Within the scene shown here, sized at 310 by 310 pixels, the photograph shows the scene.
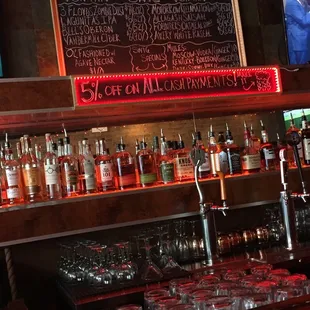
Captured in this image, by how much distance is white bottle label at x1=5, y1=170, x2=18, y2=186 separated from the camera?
2684 mm

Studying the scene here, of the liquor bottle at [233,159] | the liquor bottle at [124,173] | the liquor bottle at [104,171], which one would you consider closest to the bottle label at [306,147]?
the liquor bottle at [233,159]

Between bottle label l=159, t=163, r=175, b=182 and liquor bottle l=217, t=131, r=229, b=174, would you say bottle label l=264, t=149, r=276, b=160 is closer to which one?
liquor bottle l=217, t=131, r=229, b=174

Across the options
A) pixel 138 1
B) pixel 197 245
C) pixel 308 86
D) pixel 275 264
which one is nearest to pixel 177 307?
pixel 275 264

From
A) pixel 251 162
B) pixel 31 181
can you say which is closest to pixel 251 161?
pixel 251 162

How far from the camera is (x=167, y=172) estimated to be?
299 centimetres

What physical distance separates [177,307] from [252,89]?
67.8 inches

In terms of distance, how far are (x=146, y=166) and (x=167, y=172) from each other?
5.3 inches

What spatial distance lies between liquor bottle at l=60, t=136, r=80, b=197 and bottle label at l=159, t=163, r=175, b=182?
20.3 inches

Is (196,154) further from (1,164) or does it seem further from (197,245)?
(1,164)

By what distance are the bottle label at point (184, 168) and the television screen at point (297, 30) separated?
1233 mm

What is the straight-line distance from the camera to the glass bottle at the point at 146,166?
2958 millimetres

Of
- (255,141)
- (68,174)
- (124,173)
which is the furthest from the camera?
(255,141)

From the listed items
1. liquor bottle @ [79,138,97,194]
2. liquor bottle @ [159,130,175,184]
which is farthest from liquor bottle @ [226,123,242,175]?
liquor bottle @ [79,138,97,194]

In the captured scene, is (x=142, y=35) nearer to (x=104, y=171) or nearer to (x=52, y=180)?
(x=104, y=171)
